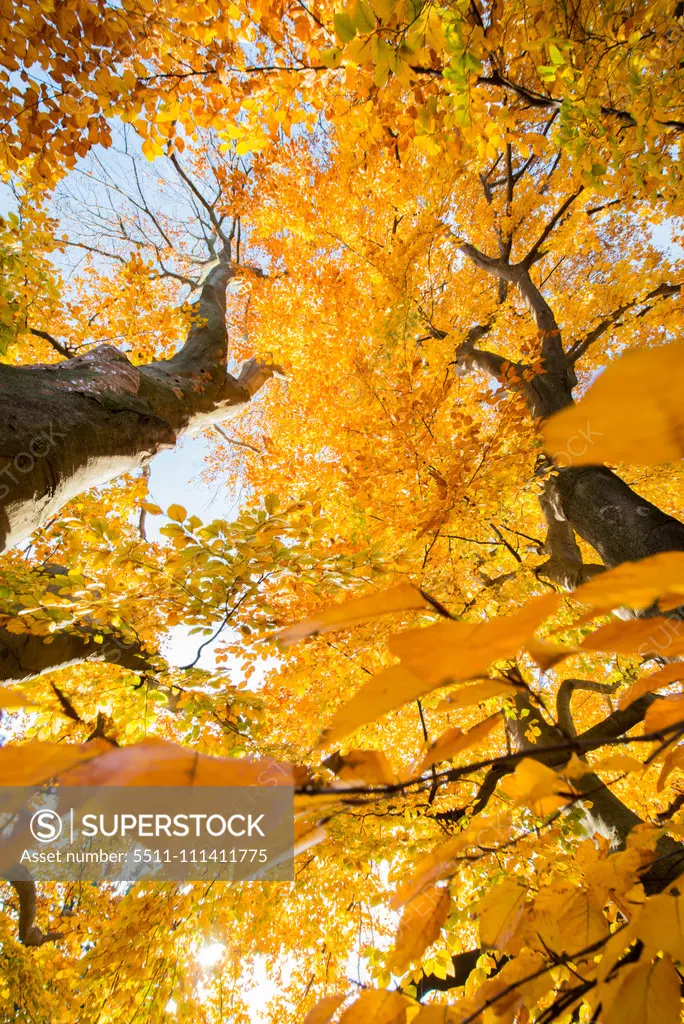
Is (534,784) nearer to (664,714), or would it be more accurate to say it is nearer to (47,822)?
(664,714)

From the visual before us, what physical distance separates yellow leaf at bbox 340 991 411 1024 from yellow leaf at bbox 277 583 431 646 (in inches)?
21.6

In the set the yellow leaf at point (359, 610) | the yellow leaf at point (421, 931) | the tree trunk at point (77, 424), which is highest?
the tree trunk at point (77, 424)

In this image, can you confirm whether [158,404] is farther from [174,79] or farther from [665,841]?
[665,841]

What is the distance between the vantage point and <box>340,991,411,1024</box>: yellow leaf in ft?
1.92

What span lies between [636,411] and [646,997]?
60 cm

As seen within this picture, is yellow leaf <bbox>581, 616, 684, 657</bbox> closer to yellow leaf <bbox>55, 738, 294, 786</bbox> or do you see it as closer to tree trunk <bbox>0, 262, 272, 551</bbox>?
yellow leaf <bbox>55, 738, 294, 786</bbox>

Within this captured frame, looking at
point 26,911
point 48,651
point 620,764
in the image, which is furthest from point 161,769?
point 26,911

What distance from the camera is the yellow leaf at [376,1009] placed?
59cm

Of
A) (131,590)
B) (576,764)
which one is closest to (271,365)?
(131,590)

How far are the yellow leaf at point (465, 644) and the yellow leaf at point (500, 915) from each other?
57 cm

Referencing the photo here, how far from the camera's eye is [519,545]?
5.46 m

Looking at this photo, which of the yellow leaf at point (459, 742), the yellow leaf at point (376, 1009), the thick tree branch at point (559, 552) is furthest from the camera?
the thick tree branch at point (559, 552)

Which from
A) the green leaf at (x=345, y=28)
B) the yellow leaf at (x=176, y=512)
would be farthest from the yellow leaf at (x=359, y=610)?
the green leaf at (x=345, y=28)

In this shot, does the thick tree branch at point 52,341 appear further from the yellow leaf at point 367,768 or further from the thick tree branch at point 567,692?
the thick tree branch at point 567,692
